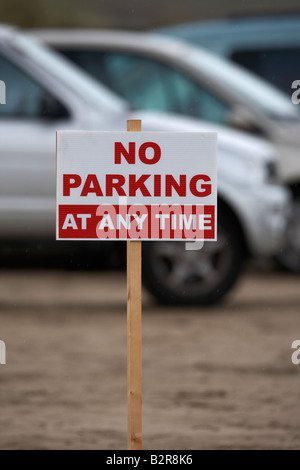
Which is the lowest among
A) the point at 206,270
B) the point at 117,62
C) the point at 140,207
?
the point at 140,207

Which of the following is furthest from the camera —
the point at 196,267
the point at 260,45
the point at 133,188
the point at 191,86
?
the point at 260,45

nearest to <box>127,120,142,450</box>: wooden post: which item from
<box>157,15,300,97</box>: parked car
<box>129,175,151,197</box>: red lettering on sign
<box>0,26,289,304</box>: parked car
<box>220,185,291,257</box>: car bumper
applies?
<box>129,175,151,197</box>: red lettering on sign

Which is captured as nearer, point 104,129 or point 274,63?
point 104,129

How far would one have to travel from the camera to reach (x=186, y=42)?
549 inches

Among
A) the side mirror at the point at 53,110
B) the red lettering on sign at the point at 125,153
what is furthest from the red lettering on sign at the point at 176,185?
the side mirror at the point at 53,110

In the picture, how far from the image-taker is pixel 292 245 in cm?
1289

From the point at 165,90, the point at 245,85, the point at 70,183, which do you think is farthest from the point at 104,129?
the point at 70,183

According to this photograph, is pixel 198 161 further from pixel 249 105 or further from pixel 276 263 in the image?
pixel 276 263

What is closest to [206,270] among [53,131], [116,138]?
[53,131]

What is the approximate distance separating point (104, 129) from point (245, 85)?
2180mm

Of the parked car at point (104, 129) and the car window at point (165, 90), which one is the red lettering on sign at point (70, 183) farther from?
the car window at point (165, 90)

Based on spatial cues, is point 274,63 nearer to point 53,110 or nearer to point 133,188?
point 53,110

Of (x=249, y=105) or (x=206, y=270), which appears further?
(x=249, y=105)
